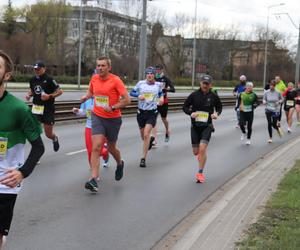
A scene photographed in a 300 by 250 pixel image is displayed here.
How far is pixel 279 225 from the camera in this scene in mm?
5945

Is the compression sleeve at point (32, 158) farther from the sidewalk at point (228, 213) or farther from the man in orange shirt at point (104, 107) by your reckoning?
the man in orange shirt at point (104, 107)

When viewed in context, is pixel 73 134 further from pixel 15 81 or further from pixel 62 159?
pixel 15 81

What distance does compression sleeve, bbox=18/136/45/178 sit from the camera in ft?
12.3

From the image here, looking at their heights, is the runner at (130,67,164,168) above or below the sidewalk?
above

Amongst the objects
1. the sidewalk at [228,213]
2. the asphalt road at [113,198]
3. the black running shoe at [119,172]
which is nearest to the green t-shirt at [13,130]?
the asphalt road at [113,198]

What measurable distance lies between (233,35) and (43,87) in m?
97.9

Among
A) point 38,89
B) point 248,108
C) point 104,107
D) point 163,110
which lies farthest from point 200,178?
point 248,108

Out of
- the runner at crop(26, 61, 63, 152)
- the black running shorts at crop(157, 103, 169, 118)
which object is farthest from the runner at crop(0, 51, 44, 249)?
the black running shorts at crop(157, 103, 169, 118)

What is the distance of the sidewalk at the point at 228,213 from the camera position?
569cm

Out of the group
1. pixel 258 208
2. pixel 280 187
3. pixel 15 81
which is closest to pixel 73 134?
pixel 280 187

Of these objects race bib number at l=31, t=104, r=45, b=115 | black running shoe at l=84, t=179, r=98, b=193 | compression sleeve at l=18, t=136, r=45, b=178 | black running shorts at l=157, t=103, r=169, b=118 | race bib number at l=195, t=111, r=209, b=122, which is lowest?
black running shoe at l=84, t=179, r=98, b=193

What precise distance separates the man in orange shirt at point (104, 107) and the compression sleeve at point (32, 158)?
13.5 feet

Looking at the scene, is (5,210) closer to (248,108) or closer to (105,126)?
(105,126)

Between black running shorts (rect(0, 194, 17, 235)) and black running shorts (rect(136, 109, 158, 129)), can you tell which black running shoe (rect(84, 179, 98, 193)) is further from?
black running shorts (rect(0, 194, 17, 235))
